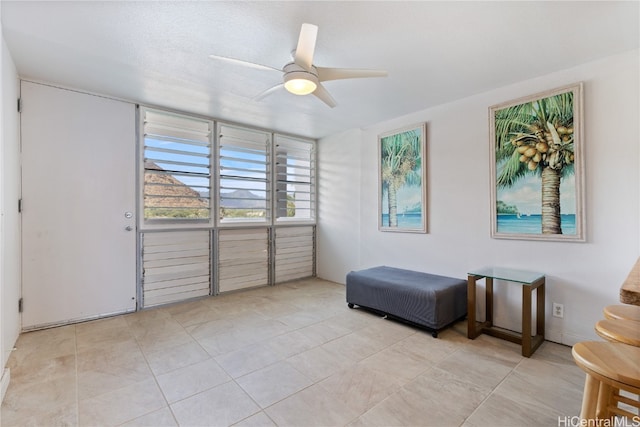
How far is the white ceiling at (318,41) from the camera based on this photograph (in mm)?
1872

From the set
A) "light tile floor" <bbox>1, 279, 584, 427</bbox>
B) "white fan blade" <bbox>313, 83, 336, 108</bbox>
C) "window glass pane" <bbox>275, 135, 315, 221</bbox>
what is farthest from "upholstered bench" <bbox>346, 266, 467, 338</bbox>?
"white fan blade" <bbox>313, 83, 336, 108</bbox>

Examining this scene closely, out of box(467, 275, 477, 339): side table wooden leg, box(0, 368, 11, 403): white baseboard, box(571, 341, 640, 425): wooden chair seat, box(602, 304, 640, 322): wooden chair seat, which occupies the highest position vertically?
box(602, 304, 640, 322): wooden chair seat

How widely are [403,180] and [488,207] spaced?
1.10 metres

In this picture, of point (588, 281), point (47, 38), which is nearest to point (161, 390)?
point (47, 38)

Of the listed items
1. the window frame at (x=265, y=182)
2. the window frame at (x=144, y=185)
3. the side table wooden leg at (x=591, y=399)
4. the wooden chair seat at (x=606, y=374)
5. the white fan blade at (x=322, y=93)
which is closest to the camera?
the wooden chair seat at (x=606, y=374)

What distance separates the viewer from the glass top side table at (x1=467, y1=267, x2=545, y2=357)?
7.82ft

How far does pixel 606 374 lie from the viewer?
39.1 inches

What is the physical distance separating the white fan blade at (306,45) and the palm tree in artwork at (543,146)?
2.12 metres

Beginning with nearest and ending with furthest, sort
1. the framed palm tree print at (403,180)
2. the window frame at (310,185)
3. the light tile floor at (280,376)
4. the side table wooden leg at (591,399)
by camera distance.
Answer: the side table wooden leg at (591,399) < the light tile floor at (280,376) < the framed palm tree print at (403,180) < the window frame at (310,185)

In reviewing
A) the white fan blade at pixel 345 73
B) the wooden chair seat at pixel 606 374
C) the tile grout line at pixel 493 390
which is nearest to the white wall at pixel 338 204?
the white fan blade at pixel 345 73

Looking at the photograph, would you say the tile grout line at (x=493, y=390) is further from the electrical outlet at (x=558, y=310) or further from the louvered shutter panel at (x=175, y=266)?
the louvered shutter panel at (x=175, y=266)

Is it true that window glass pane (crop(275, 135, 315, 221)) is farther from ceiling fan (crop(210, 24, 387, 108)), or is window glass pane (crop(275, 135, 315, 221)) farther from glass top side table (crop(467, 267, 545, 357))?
glass top side table (crop(467, 267, 545, 357))

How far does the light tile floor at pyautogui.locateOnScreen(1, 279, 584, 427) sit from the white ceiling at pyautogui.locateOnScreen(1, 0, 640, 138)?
7.98 feet

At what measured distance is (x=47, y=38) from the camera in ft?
7.20
